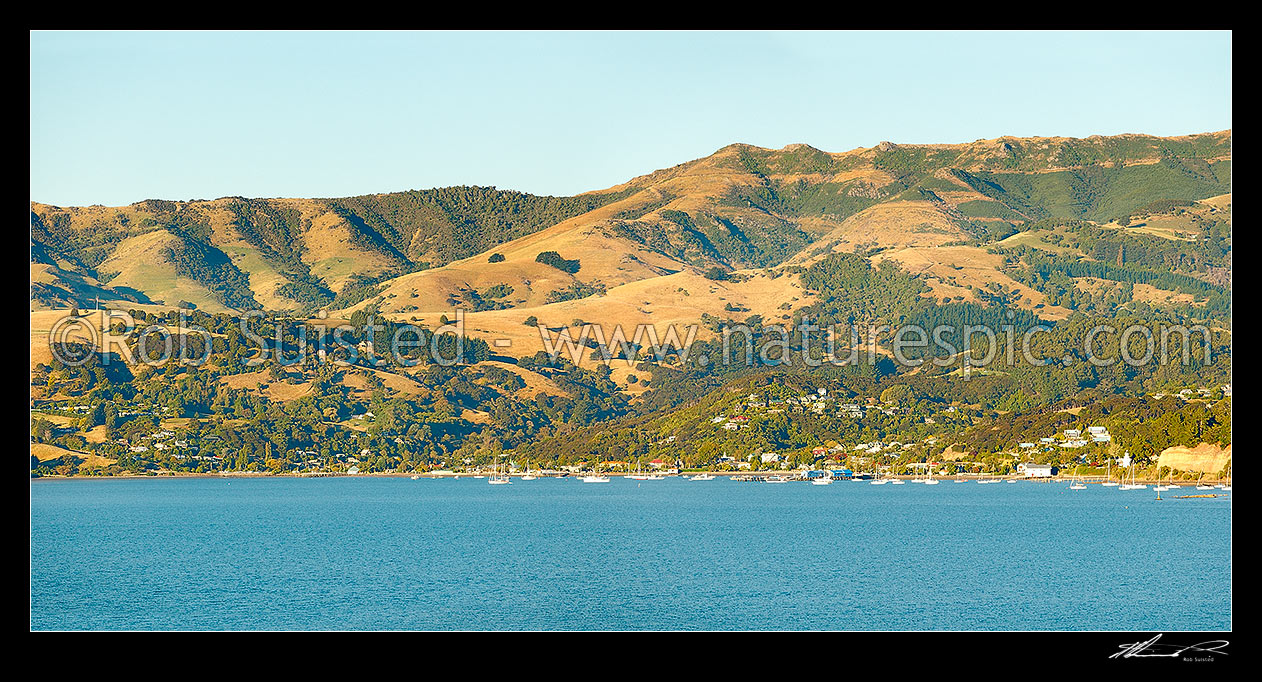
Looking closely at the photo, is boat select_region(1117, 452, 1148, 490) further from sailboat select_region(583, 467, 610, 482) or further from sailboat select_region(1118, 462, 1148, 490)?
sailboat select_region(583, 467, 610, 482)

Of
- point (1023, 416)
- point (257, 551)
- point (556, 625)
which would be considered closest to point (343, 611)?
point (556, 625)

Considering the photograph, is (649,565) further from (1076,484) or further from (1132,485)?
(1076,484)

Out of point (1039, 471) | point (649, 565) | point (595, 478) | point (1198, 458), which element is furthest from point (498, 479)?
point (649, 565)
